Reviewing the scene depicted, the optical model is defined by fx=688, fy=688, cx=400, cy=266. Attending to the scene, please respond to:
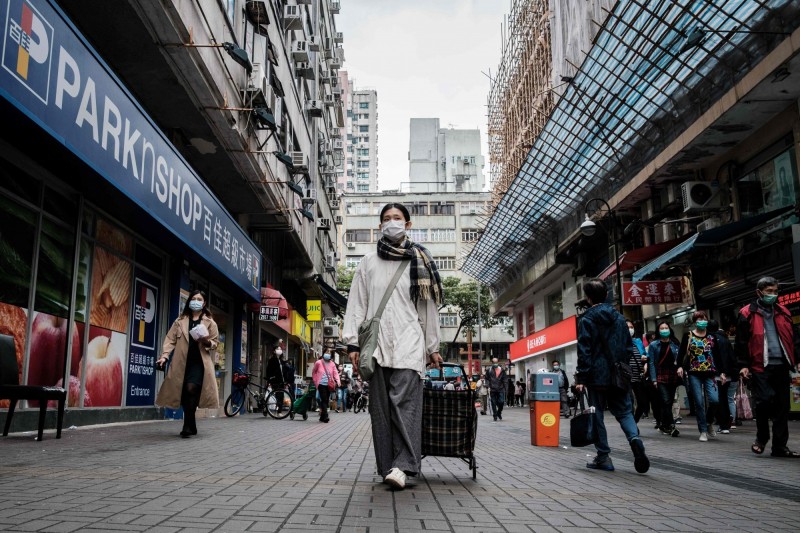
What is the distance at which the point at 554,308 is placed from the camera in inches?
1534

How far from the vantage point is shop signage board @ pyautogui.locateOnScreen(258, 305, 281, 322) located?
20.0 m

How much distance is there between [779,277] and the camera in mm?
14906

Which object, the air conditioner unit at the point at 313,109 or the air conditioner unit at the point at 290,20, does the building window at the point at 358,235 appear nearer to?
the air conditioner unit at the point at 313,109

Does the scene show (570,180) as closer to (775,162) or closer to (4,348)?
(775,162)

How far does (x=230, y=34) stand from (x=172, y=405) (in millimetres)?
8206

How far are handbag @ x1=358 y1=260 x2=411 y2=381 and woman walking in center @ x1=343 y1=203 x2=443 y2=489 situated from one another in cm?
4

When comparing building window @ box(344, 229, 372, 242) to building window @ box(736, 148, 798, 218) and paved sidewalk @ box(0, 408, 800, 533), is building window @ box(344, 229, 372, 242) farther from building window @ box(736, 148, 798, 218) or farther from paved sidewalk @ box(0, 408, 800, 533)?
paved sidewalk @ box(0, 408, 800, 533)

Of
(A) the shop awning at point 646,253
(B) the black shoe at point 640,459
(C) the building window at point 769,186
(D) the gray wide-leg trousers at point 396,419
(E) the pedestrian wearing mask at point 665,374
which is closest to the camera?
(D) the gray wide-leg trousers at point 396,419

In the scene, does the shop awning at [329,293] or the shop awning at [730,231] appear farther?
the shop awning at [329,293]

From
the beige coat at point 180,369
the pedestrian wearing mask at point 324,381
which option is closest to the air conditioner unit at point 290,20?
the pedestrian wearing mask at point 324,381

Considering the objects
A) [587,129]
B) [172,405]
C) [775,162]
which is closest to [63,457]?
[172,405]

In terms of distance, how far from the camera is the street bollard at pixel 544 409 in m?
9.48

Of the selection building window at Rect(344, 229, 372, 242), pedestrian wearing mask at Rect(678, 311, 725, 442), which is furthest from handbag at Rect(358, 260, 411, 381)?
building window at Rect(344, 229, 372, 242)

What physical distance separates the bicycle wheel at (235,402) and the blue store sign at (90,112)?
5007 millimetres
